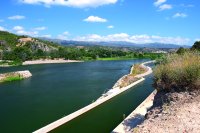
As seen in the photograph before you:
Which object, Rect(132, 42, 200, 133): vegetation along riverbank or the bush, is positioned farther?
the bush

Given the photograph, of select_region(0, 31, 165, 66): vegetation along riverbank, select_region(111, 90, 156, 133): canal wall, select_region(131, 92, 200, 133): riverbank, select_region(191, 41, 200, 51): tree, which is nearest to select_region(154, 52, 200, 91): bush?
select_region(131, 92, 200, 133): riverbank

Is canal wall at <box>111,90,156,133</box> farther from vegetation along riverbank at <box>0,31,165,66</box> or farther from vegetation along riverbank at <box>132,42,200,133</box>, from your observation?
vegetation along riverbank at <box>0,31,165,66</box>

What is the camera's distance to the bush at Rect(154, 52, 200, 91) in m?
18.6

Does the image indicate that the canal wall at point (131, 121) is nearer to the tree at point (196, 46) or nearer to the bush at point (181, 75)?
the bush at point (181, 75)

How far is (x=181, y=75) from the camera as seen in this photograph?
19375 millimetres

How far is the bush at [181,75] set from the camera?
61.1 ft

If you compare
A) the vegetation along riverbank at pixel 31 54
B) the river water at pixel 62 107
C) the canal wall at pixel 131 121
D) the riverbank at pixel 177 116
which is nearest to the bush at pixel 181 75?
the riverbank at pixel 177 116

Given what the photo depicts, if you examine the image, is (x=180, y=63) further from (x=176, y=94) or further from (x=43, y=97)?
(x=43, y=97)

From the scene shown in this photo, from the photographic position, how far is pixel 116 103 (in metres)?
32.2

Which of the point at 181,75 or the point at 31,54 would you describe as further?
the point at 31,54

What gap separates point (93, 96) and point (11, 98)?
36.5 feet

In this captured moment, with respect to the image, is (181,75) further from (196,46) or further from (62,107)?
(196,46)

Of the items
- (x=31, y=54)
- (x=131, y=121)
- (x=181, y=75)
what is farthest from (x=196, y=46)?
(x=31, y=54)

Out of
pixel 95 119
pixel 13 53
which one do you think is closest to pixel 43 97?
pixel 95 119
